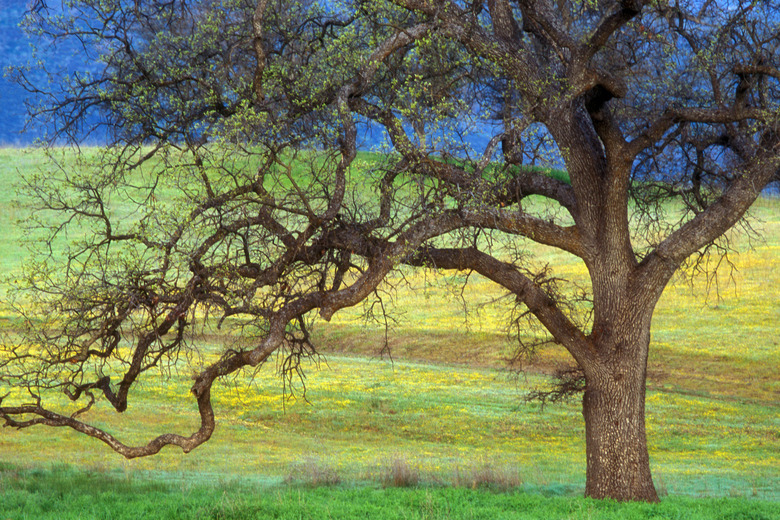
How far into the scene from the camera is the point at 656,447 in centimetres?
2462

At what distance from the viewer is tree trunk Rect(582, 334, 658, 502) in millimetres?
12367

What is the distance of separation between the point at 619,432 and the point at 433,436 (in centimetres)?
1362

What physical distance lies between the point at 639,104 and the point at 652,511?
817 centimetres

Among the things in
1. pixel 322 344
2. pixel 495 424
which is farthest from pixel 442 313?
pixel 495 424

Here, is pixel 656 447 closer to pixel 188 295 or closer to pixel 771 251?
pixel 188 295

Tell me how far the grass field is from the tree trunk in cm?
64

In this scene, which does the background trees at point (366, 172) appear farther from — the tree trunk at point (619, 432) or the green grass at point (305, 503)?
the green grass at point (305, 503)

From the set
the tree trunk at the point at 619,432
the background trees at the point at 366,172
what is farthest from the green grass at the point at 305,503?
the background trees at the point at 366,172

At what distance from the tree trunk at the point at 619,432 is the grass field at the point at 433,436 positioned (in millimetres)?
642

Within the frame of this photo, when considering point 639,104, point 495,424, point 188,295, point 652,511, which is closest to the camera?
point 188,295

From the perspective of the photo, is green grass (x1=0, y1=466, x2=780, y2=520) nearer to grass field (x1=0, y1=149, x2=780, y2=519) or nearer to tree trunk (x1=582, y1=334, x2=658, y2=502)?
grass field (x1=0, y1=149, x2=780, y2=519)

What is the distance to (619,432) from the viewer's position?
12.4m

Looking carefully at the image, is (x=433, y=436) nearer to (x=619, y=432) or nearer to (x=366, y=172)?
(x=619, y=432)

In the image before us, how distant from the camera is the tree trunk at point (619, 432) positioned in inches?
487
